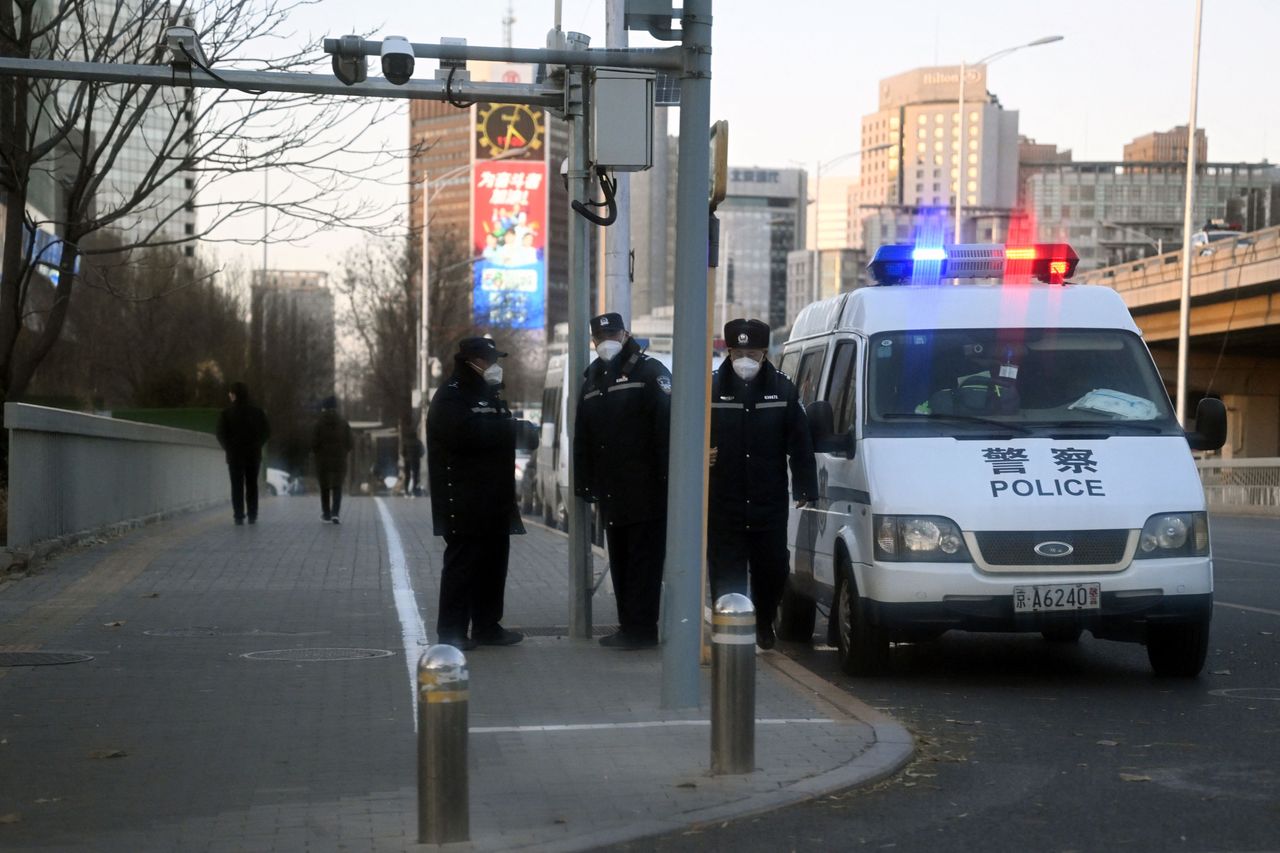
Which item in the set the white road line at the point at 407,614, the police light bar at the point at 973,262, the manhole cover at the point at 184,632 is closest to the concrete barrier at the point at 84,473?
the white road line at the point at 407,614

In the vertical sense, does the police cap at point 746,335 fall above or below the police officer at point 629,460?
above

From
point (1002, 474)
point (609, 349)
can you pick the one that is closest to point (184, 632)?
point (609, 349)

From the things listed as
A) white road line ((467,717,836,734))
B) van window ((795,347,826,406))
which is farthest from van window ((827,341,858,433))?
white road line ((467,717,836,734))

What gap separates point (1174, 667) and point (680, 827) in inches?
186

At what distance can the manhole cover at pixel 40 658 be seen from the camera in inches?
407

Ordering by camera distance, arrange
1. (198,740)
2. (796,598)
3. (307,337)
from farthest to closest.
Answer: (307,337), (796,598), (198,740)

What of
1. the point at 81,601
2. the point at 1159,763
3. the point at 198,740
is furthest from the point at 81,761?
the point at 81,601

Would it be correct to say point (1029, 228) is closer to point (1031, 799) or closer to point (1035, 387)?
point (1035, 387)

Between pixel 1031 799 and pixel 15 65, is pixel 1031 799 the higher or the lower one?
the lower one

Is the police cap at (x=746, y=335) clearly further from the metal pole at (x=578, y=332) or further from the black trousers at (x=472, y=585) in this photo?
the black trousers at (x=472, y=585)

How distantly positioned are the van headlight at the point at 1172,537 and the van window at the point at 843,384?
1852mm

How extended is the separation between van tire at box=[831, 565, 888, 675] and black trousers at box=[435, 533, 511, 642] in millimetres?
2104

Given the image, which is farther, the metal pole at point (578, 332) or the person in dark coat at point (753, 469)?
the metal pole at point (578, 332)

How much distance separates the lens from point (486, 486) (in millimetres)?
10938
